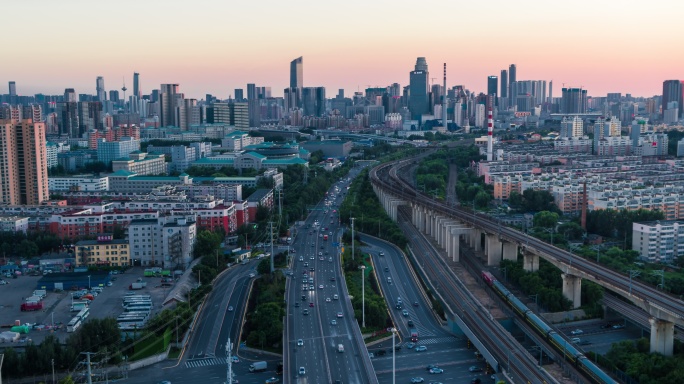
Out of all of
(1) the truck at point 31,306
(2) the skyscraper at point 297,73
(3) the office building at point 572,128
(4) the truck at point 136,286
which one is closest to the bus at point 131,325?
(1) the truck at point 31,306

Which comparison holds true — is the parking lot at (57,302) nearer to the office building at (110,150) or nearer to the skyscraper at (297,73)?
the office building at (110,150)

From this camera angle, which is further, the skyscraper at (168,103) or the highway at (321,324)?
the skyscraper at (168,103)

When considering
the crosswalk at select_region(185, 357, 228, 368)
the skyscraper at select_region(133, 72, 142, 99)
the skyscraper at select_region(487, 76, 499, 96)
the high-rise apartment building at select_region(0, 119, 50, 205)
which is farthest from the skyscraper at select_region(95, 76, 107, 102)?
the crosswalk at select_region(185, 357, 228, 368)

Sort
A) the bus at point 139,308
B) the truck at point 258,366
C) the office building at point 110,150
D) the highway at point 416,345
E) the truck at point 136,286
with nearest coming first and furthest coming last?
the highway at point 416,345 < the truck at point 258,366 < the bus at point 139,308 < the truck at point 136,286 < the office building at point 110,150

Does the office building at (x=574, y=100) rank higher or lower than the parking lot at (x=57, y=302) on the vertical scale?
higher

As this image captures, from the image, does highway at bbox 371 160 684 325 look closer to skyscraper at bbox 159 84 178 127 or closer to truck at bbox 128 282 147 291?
truck at bbox 128 282 147 291

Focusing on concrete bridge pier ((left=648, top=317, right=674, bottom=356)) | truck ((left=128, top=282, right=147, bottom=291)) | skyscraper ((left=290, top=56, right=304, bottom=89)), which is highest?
skyscraper ((left=290, top=56, right=304, bottom=89))

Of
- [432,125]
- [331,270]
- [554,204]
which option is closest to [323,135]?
[432,125]
